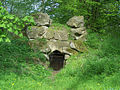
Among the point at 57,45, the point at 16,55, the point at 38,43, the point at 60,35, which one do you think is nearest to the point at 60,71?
the point at 57,45

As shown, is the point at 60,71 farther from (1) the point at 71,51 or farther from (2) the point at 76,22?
(2) the point at 76,22

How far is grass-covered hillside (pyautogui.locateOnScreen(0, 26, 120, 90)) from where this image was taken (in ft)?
18.1

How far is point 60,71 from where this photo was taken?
844 cm

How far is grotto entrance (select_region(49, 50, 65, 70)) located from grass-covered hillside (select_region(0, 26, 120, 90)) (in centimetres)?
129

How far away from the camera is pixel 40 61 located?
30.0ft

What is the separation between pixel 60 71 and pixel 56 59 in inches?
97.3

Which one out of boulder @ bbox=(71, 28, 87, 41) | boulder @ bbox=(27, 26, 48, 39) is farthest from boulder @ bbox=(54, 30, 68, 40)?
boulder @ bbox=(27, 26, 48, 39)

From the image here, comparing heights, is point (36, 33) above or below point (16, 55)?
above

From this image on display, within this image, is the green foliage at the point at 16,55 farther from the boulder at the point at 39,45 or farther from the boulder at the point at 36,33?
the boulder at the point at 36,33

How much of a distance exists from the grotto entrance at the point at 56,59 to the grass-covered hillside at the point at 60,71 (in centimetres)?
129

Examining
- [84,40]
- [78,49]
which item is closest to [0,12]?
[78,49]

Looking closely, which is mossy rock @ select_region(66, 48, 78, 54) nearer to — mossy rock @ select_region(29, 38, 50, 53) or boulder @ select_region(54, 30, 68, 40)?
boulder @ select_region(54, 30, 68, 40)

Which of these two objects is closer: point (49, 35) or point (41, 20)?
point (49, 35)

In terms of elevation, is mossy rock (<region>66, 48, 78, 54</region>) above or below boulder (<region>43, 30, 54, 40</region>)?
below
